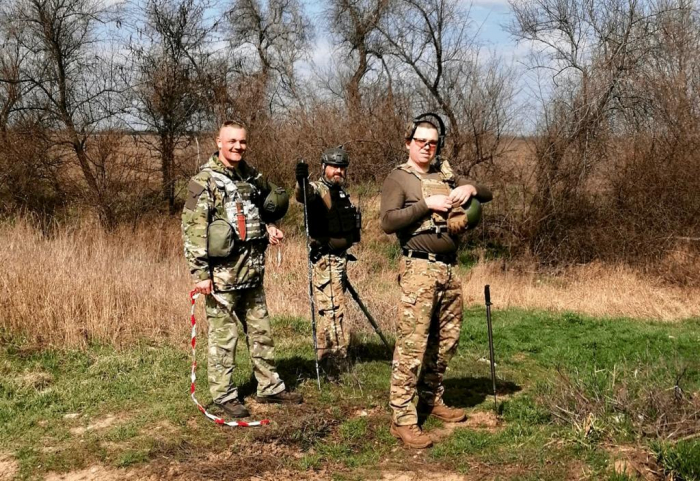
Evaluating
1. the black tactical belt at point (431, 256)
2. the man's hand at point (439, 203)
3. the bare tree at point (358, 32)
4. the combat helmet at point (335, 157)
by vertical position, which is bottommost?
the black tactical belt at point (431, 256)

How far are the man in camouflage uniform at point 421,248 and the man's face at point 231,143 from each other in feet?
4.02

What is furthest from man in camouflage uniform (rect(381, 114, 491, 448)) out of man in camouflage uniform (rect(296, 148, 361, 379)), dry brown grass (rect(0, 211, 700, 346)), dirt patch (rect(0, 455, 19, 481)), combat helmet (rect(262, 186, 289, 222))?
dry brown grass (rect(0, 211, 700, 346))

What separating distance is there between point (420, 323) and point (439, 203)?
879 millimetres

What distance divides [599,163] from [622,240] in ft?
6.15

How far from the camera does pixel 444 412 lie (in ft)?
15.8

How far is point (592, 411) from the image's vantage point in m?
4.42

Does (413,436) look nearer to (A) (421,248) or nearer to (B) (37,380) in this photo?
(A) (421,248)

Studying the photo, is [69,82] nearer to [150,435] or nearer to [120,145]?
[120,145]

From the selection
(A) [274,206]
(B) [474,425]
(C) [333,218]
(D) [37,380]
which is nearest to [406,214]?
(A) [274,206]

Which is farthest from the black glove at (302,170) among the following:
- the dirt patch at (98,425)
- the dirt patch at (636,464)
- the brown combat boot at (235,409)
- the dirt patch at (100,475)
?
the dirt patch at (636,464)

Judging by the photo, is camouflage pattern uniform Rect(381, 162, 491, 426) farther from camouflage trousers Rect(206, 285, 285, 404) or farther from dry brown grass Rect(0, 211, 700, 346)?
dry brown grass Rect(0, 211, 700, 346)

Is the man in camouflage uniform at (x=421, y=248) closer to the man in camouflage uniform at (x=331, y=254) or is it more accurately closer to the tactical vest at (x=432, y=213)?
the tactical vest at (x=432, y=213)

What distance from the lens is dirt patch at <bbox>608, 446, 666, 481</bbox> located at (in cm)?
380

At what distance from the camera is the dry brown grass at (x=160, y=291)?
6.86 meters
